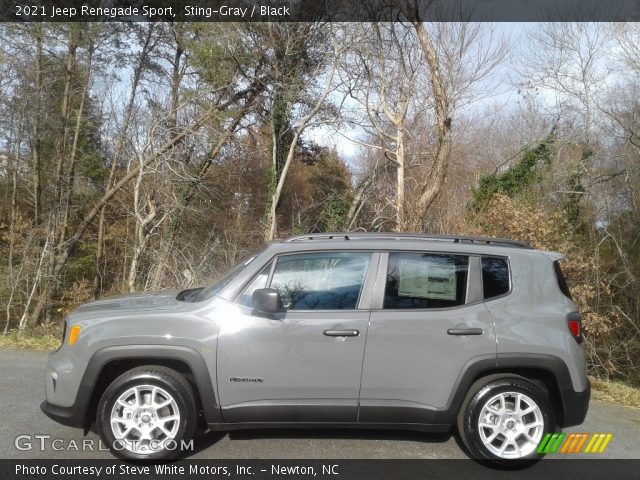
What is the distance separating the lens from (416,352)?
4.01 m

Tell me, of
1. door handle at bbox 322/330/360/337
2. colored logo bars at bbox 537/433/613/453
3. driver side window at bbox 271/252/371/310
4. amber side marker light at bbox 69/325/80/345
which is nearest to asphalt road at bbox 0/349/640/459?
colored logo bars at bbox 537/433/613/453

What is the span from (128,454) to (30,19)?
68.6 feet

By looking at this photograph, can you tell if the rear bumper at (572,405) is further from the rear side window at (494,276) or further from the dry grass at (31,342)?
the dry grass at (31,342)

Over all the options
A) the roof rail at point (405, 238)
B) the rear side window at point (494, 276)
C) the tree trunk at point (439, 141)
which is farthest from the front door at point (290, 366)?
the tree trunk at point (439, 141)

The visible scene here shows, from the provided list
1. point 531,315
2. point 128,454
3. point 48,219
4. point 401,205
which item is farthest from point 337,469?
point 48,219

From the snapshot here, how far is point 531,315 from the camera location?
13.6 ft

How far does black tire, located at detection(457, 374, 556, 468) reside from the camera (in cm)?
405

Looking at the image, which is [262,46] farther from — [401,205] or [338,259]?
[338,259]

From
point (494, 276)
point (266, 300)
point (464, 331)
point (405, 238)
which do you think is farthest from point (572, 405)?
point (266, 300)

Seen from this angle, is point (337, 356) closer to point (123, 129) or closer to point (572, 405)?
point (572, 405)

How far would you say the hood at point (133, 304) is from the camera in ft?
13.7

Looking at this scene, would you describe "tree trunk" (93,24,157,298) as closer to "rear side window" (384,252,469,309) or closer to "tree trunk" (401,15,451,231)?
"tree trunk" (401,15,451,231)

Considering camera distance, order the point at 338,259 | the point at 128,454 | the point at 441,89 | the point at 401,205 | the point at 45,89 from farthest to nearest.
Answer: the point at 45,89
the point at 401,205
the point at 441,89
the point at 338,259
the point at 128,454

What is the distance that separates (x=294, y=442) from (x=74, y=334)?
76.5 inches
